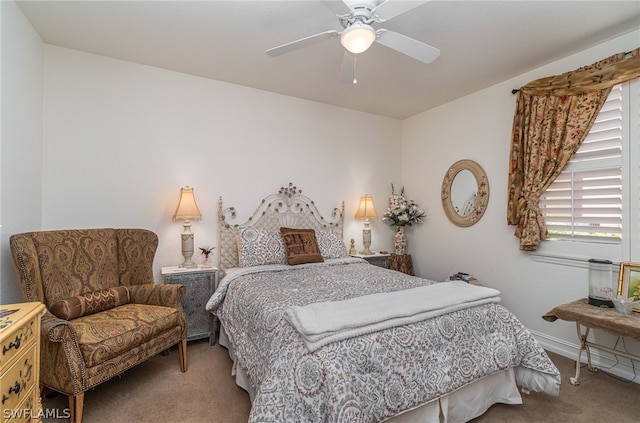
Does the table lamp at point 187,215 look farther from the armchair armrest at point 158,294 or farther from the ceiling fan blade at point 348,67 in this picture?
the ceiling fan blade at point 348,67

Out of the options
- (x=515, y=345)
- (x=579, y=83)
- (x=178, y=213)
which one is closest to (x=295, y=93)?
(x=178, y=213)

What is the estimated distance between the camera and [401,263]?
13.8 feet

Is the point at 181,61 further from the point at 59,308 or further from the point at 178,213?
the point at 59,308

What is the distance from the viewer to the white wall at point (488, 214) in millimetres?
2824

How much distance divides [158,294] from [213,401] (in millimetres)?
965

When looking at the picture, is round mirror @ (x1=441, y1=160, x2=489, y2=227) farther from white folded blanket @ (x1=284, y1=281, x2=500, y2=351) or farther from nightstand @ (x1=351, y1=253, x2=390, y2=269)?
white folded blanket @ (x1=284, y1=281, x2=500, y2=351)

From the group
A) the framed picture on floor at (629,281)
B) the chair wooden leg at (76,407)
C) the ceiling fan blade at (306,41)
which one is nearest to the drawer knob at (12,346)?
the chair wooden leg at (76,407)

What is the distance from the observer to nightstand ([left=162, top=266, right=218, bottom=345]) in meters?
2.86

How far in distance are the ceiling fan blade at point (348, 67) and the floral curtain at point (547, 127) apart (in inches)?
75.3

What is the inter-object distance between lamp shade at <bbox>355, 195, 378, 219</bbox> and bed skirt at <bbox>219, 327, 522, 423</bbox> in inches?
95.3

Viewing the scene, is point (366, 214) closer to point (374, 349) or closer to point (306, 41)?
point (306, 41)

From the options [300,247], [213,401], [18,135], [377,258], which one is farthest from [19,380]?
[377,258]

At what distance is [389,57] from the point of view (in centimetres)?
281

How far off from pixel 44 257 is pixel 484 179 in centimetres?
423
